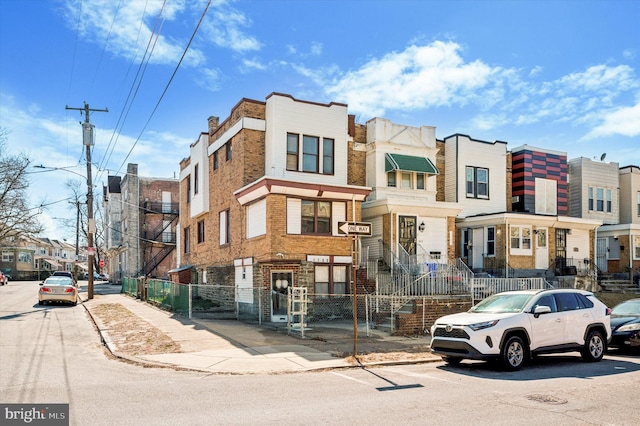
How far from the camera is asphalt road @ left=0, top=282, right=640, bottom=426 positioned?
7148 millimetres

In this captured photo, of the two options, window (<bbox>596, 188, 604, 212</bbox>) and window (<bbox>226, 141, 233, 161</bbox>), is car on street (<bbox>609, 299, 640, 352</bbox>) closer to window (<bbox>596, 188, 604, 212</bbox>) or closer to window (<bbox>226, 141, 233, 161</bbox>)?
window (<bbox>226, 141, 233, 161</bbox>)

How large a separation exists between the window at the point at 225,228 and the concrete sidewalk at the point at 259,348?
24.2ft

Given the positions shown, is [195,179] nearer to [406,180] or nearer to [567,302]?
[406,180]

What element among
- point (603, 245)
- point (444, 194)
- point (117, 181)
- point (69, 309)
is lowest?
point (69, 309)

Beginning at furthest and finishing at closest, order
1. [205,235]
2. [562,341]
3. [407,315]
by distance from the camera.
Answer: [205,235] → [407,315] → [562,341]

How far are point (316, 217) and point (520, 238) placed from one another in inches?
489

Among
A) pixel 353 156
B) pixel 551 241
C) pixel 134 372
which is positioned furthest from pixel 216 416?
pixel 551 241

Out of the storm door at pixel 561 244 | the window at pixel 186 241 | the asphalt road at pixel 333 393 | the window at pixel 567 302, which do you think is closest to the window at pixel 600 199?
the storm door at pixel 561 244

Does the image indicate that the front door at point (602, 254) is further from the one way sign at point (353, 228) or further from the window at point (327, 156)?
the one way sign at point (353, 228)

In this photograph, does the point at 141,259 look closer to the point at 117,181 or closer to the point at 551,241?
the point at 117,181

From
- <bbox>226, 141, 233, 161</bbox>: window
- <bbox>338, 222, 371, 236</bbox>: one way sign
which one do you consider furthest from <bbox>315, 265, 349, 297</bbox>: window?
<bbox>338, 222, 371, 236</bbox>: one way sign

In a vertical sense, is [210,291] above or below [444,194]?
below

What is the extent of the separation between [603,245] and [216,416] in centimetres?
3263

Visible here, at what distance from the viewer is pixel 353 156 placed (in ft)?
85.0
